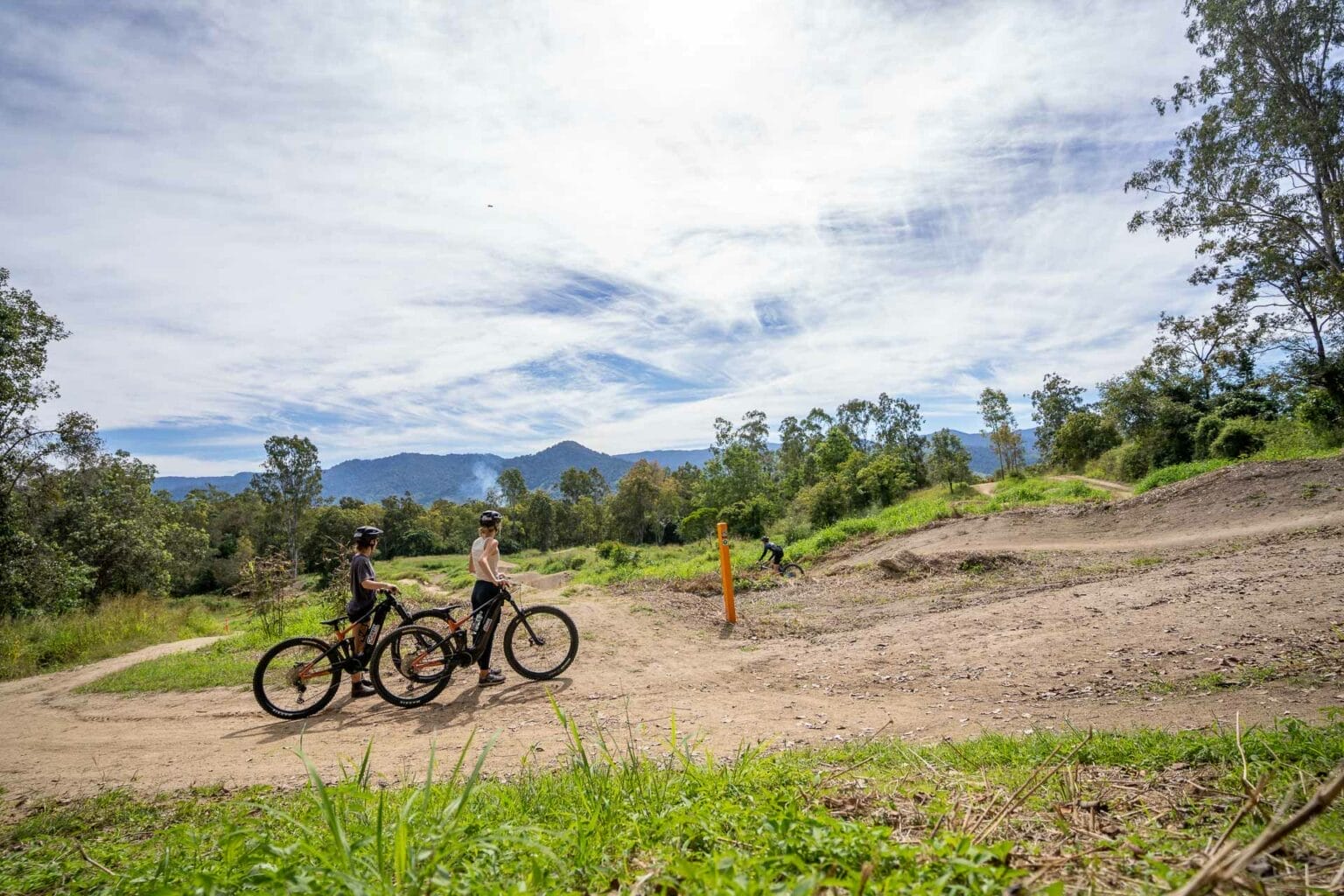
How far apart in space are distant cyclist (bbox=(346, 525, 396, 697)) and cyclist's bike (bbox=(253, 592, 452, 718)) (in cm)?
7

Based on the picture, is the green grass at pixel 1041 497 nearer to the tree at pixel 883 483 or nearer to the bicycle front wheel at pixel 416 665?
the tree at pixel 883 483

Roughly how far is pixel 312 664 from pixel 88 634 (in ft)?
33.1

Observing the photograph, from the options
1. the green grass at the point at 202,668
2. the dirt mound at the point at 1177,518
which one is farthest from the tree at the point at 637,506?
the green grass at the point at 202,668

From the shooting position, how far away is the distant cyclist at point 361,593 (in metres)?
7.48

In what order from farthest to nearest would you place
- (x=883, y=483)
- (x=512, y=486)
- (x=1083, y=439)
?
(x=512, y=486) → (x=1083, y=439) → (x=883, y=483)

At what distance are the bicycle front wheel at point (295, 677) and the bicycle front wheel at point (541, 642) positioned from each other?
2115mm

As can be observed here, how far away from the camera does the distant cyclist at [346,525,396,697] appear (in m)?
7.48

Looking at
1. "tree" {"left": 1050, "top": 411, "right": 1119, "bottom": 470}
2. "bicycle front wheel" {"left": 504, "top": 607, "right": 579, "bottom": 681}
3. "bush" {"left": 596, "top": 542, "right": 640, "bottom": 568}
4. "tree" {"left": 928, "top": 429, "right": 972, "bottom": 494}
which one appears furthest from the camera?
"tree" {"left": 928, "top": 429, "right": 972, "bottom": 494}

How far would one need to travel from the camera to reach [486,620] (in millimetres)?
7719

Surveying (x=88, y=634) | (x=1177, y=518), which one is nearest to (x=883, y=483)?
(x=1177, y=518)

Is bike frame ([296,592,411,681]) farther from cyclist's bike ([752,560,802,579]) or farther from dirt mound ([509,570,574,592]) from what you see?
dirt mound ([509,570,574,592])

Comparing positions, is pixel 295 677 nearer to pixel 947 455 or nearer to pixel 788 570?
pixel 788 570

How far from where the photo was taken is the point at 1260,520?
493 inches

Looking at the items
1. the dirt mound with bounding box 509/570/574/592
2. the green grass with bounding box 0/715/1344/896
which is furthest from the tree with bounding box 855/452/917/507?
the green grass with bounding box 0/715/1344/896
